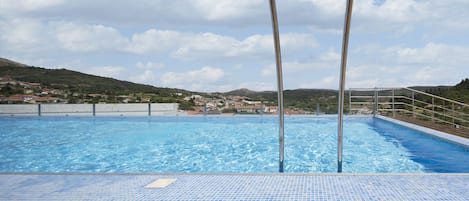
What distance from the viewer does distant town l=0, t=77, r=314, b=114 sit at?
1388 centimetres

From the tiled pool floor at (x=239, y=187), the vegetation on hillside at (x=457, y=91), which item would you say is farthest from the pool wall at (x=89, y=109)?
the tiled pool floor at (x=239, y=187)

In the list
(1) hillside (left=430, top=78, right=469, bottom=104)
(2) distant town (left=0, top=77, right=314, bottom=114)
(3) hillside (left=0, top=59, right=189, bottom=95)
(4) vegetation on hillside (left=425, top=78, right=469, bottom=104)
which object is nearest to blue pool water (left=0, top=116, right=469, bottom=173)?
(4) vegetation on hillside (left=425, top=78, right=469, bottom=104)

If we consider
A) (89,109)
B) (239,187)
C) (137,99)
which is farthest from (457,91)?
(89,109)

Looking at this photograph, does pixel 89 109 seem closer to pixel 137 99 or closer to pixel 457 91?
pixel 137 99

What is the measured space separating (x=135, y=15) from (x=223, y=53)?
5288 mm

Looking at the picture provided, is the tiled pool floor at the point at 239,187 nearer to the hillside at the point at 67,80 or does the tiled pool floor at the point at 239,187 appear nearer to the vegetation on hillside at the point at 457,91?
the vegetation on hillside at the point at 457,91

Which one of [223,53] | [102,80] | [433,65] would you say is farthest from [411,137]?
[102,80]

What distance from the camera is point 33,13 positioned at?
16375mm

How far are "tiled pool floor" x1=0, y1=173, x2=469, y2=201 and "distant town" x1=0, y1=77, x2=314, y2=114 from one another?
9995 mm

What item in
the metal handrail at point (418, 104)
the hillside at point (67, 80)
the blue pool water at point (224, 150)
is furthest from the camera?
the hillside at point (67, 80)

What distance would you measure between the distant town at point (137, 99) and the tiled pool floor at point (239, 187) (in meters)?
9.99

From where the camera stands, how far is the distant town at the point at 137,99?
45.5 feet

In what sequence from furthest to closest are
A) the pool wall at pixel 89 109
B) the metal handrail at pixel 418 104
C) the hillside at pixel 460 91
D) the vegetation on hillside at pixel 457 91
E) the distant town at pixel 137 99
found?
the pool wall at pixel 89 109, the distant town at pixel 137 99, the hillside at pixel 460 91, the vegetation on hillside at pixel 457 91, the metal handrail at pixel 418 104

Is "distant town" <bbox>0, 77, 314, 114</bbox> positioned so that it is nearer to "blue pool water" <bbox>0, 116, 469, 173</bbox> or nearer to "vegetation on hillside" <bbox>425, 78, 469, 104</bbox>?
"blue pool water" <bbox>0, 116, 469, 173</bbox>
